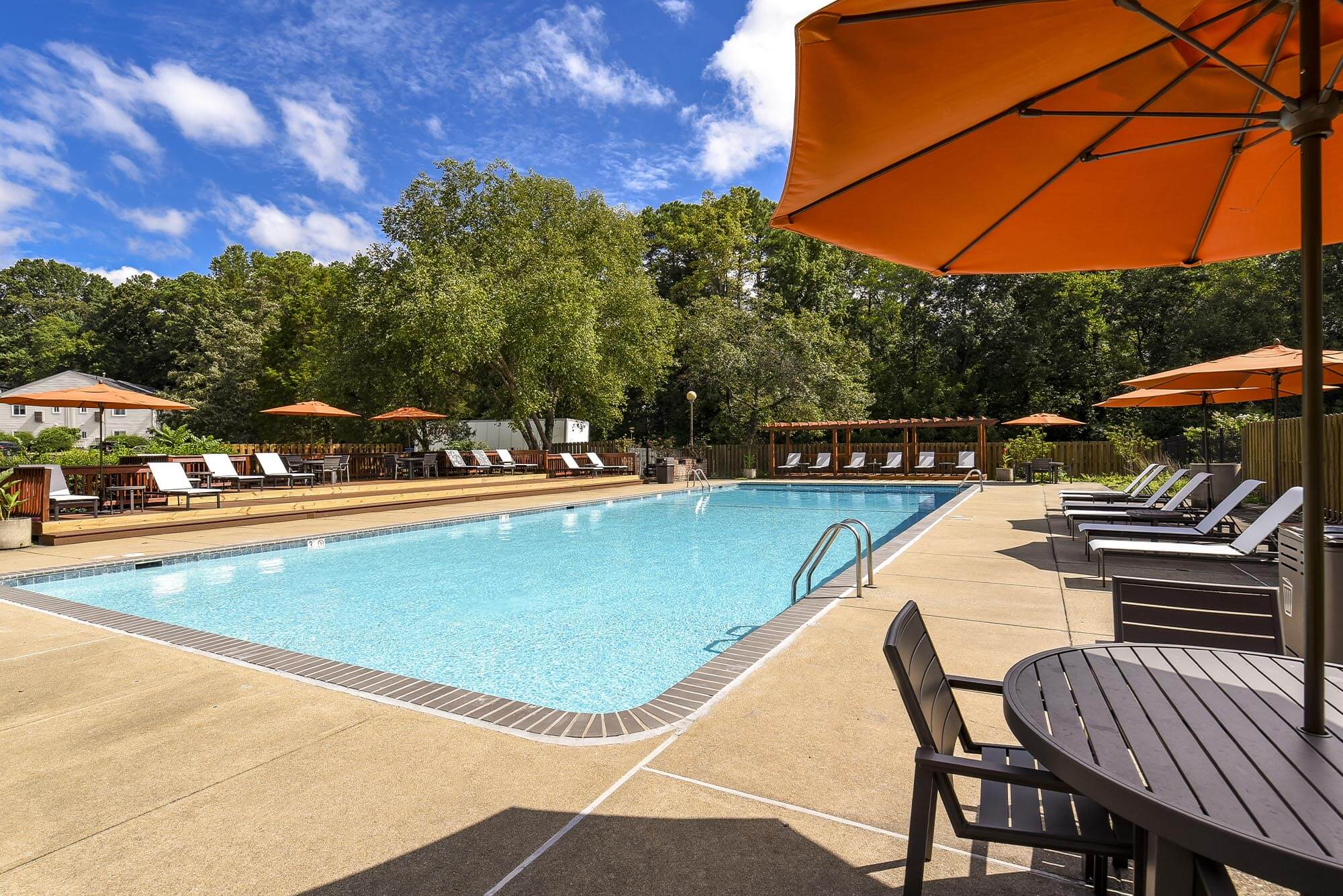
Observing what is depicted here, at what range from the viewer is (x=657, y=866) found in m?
1.89

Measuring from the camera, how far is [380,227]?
21.6m

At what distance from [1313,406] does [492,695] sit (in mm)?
3609

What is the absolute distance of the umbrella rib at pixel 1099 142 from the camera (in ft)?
6.84

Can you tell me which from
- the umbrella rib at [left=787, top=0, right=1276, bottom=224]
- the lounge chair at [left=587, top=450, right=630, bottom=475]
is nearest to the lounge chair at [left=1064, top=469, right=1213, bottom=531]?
the umbrella rib at [left=787, top=0, right=1276, bottom=224]

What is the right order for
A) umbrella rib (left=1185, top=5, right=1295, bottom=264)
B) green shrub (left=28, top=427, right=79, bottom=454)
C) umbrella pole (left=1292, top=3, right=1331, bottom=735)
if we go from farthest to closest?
green shrub (left=28, top=427, right=79, bottom=454), umbrella rib (left=1185, top=5, right=1295, bottom=264), umbrella pole (left=1292, top=3, right=1331, bottom=735)

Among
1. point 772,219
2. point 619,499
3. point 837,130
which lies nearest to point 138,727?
point 772,219

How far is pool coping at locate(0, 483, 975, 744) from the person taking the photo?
2908 mm

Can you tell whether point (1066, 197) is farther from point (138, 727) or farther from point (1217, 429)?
point (1217, 429)

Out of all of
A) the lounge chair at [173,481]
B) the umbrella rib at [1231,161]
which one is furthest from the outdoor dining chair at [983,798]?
the lounge chair at [173,481]

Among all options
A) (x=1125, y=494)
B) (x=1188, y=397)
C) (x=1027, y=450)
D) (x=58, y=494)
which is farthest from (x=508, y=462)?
(x=1188, y=397)

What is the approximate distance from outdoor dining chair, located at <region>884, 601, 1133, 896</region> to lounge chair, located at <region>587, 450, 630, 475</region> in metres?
18.9

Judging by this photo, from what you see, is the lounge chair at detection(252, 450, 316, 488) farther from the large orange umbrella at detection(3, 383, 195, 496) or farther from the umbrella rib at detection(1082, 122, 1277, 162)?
the umbrella rib at detection(1082, 122, 1277, 162)

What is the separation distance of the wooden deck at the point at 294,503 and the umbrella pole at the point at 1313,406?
36.7 feet

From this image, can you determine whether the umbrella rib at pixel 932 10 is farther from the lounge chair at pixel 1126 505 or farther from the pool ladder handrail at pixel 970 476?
the pool ladder handrail at pixel 970 476
